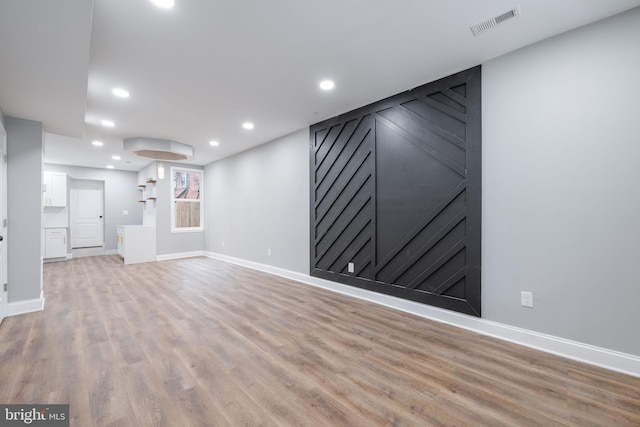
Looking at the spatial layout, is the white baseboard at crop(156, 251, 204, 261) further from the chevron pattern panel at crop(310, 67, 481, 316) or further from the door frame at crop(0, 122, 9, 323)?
the chevron pattern panel at crop(310, 67, 481, 316)

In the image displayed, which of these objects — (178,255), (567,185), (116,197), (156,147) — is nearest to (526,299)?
(567,185)

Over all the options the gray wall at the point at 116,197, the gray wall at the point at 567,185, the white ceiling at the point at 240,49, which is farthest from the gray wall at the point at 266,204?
the gray wall at the point at 116,197

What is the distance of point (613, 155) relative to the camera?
201cm

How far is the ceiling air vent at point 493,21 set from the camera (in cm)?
197

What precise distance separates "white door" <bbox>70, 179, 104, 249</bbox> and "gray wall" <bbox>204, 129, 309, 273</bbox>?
386cm

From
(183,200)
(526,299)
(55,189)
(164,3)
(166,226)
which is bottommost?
(526,299)

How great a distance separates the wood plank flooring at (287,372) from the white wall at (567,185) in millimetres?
418

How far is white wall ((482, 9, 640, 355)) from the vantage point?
197 centimetres

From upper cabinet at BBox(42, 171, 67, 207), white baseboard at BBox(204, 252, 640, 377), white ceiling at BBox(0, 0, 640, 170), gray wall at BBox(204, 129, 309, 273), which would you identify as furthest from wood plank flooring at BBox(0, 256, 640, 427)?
upper cabinet at BBox(42, 171, 67, 207)

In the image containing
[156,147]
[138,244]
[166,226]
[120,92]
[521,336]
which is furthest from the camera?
[166,226]

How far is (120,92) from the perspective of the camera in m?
3.18

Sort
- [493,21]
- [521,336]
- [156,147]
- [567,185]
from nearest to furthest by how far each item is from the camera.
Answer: [493,21], [567,185], [521,336], [156,147]

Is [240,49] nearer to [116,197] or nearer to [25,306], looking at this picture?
[25,306]

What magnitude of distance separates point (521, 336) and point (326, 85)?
10.4ft
